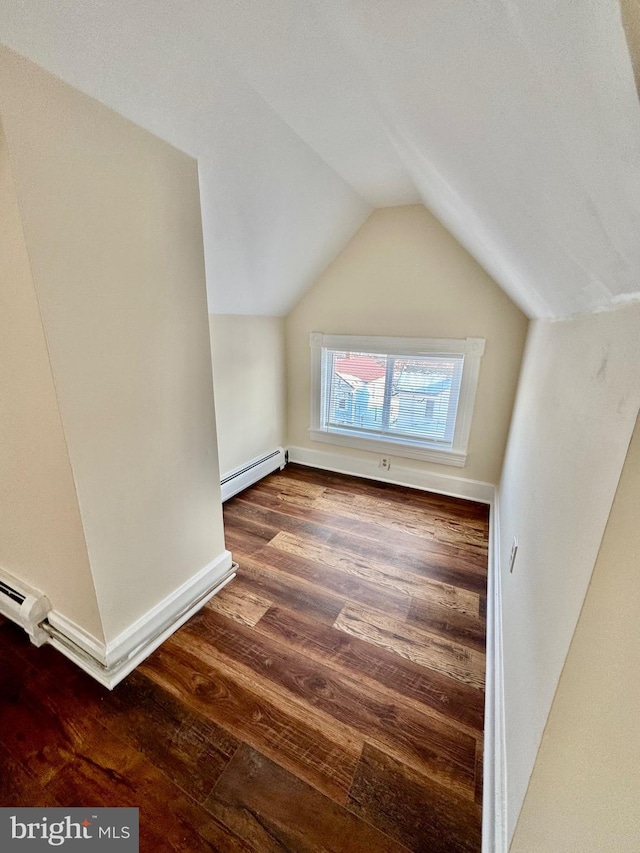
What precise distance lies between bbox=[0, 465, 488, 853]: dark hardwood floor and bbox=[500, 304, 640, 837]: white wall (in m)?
0.30

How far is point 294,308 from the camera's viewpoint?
9.76 feet

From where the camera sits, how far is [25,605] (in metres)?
1.39

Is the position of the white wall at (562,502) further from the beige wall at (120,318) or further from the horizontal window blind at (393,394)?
the beige wall at (120,318)

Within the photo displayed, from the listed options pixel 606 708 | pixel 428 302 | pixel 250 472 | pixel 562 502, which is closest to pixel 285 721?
pixel 606 708

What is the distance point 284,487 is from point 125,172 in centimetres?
237

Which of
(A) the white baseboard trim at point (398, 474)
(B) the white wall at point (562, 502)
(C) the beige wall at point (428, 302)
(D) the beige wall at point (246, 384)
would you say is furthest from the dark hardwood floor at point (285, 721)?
(C) the beige wall at point (428, 302)

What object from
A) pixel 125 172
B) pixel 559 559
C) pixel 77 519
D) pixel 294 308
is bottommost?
pixel 77 519

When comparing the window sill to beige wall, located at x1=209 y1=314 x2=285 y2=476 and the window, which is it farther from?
beige wall, located at x1=209 y1=314 x2=285 y2=476

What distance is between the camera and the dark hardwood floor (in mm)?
978

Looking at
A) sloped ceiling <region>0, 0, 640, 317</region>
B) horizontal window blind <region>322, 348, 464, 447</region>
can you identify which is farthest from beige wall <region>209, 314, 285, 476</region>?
sloped ceiling <region>0, 0, 640, 317</region>

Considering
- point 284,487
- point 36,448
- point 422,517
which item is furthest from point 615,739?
point 284,487

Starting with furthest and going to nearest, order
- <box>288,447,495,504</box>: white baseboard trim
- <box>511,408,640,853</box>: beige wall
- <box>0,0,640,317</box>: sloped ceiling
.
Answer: <box>288,447,495,504</box>: white baseboard trim → <box>511,408,640,853</box>: beige wall → <box>0,0,640,317</box>: sloped ceiling

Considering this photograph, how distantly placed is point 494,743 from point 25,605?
189 cm

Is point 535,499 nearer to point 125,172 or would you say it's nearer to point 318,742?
point 318,742
